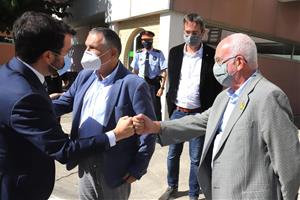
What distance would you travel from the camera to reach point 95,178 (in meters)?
2.85

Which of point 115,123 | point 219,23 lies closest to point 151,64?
point 219,23

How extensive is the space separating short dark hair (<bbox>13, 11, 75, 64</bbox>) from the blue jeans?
249cm

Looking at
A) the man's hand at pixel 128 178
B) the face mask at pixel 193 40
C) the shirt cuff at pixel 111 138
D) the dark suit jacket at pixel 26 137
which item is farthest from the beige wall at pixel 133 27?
the dark suit jacket at pixel 26 137

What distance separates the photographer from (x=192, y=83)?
180 inches

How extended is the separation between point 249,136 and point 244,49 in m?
0.51

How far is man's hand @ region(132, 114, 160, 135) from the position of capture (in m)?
2.64

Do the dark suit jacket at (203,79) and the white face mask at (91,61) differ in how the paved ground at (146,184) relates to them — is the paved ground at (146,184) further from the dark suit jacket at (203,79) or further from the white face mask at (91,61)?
the white face mask at (91,61)

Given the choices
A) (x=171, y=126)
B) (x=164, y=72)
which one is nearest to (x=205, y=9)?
(x=164, y=72)

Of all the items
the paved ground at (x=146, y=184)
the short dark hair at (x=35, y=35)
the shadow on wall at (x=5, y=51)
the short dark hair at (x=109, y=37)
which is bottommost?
the shadow on wall at (x=5, y=51)

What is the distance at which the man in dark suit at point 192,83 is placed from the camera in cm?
450

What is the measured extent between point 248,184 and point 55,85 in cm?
604

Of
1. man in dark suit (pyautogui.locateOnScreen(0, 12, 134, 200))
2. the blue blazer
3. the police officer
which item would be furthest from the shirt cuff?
the police officer

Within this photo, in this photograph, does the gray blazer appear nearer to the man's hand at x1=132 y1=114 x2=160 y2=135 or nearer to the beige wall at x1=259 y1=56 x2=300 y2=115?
the man's hand at x1=132 y1=114 x2=160 y2=135

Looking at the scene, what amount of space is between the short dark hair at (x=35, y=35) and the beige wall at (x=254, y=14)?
22.3ft
